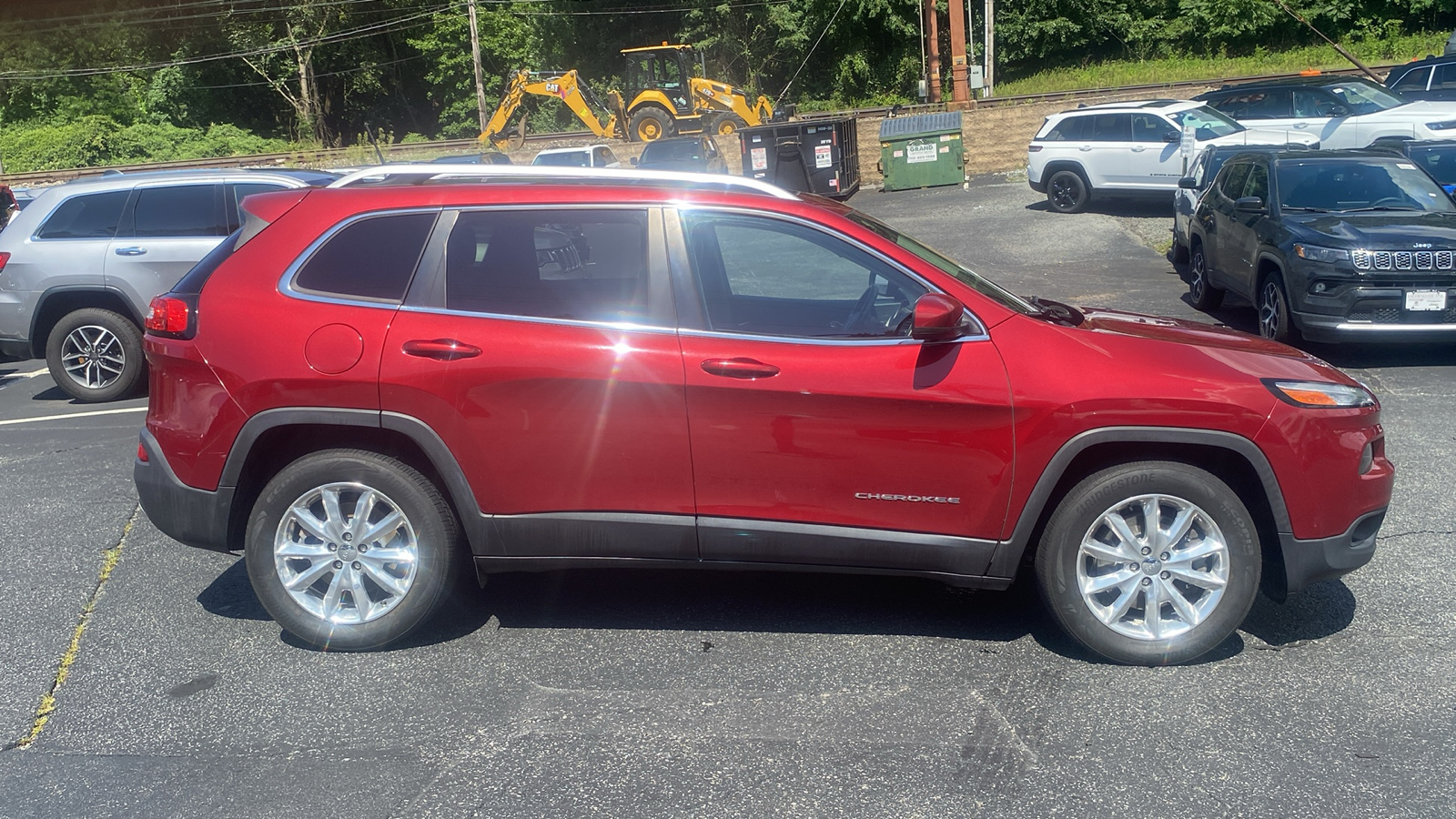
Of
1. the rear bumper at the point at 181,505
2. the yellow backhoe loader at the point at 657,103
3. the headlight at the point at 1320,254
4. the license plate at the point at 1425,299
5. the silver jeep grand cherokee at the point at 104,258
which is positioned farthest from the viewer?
the yellow backhoe loader at the point at 657,103

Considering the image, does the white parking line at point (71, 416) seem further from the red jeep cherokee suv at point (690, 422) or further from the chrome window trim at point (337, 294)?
the chrome window trim at point (337, 294)

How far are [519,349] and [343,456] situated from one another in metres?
0.79

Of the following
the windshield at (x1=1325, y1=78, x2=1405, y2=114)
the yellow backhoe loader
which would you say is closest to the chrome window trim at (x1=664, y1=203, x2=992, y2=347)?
the windshield at (x1=1325, y1=78, x2=1405, y2=114)

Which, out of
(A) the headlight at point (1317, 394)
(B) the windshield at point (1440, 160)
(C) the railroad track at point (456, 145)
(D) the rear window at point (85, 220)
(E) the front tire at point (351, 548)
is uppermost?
(D) the rear window at point (85, 220)

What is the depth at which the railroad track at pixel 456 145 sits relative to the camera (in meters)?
29.9

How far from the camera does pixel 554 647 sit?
4.71 meters

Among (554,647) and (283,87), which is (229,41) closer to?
(283,87)

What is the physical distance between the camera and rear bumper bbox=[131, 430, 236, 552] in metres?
4.58

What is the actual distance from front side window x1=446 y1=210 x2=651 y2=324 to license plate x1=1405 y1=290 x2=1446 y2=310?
7.07 meters

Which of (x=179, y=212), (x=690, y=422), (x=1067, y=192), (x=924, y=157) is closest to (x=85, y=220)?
(x=179, y=212)

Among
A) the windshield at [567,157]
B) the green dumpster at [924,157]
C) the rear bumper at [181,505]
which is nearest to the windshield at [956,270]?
the rear bumper at [181,505]

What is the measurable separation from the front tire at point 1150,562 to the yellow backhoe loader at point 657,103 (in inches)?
1159

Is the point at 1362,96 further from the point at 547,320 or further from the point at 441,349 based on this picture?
the point at 441,349

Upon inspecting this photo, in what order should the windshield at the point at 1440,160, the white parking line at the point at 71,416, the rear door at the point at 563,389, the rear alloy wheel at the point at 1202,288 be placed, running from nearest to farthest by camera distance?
the rear door at the point at 563,389 → the white parking line at the point at 71,416 → the rear alloy wheel at the point at 1202,288 → the windshield at the point at 1440,160
